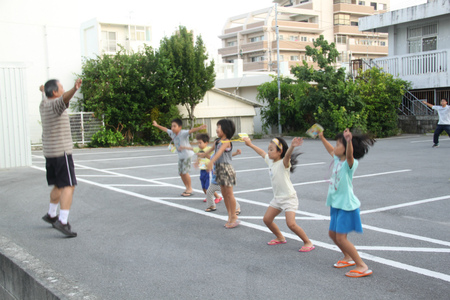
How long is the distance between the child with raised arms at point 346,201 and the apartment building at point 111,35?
32481mm

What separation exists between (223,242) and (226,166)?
52.0 inches

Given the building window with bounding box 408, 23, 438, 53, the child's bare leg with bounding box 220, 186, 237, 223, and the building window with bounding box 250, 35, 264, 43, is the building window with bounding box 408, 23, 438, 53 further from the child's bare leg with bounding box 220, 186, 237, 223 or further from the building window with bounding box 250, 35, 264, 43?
the building window with bounding box 250, 35, 264, 43

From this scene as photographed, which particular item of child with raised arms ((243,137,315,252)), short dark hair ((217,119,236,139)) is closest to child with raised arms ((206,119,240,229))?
short dark hair ((217,119,236,139))

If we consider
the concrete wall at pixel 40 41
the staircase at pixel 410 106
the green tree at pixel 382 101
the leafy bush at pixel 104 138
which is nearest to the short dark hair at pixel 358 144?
the leafy bush at pixel 104 138

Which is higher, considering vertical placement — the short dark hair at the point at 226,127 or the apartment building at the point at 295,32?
the apartment building at the point at 295,32

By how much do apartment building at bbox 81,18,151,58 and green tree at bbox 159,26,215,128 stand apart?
10.0 metres

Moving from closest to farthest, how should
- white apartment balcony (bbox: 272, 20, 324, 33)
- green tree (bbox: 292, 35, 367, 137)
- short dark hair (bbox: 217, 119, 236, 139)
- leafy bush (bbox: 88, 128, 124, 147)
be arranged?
short dark hair (bbox: 217, 119, 236, 139) → leafy bush (bbox: 88, 128, 124, 147) → green tree (bbox: 292, 35, 367, 137) → white apartment balcony (bbox: 272, 20, 324, 33)

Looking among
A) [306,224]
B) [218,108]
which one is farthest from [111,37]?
[306,224]

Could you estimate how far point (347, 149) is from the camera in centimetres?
448

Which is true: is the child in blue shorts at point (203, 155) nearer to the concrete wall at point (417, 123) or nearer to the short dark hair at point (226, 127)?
the short dark hair at point (226, 127)

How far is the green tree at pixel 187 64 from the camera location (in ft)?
84.4

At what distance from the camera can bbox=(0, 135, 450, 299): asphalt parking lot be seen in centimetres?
422

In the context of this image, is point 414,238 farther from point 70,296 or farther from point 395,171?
point 395,171

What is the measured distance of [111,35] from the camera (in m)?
37.3
